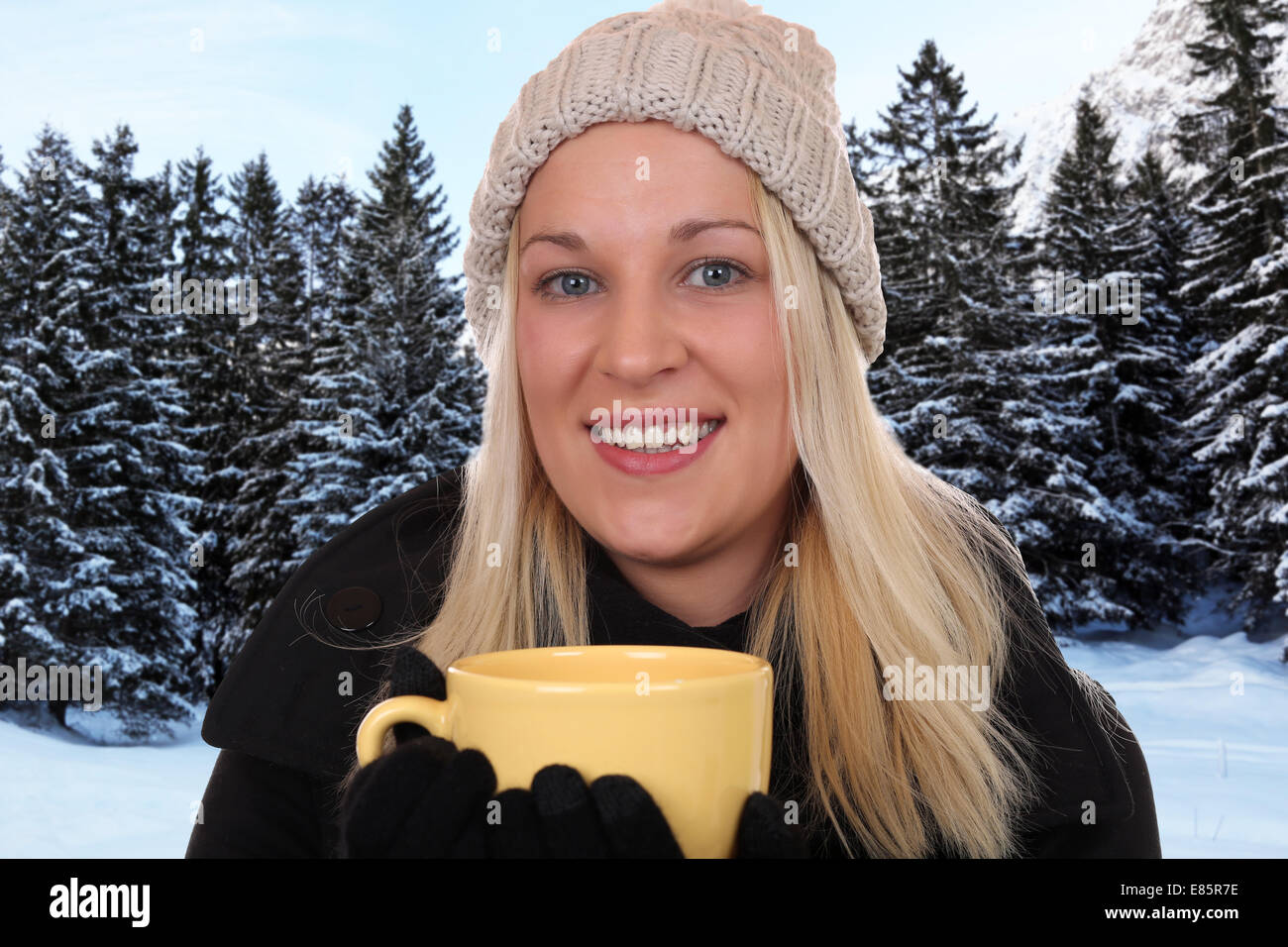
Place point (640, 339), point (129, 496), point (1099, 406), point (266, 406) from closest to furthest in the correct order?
1. point (640, 339)
2. point (129, 496)
3. point (266, 406)
4. point (1099, 406)

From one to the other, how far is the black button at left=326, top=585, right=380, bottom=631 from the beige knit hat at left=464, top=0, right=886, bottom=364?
0.76 metres

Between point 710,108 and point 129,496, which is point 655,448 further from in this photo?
point 129,496

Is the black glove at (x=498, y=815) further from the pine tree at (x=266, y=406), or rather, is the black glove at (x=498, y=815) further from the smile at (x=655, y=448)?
the pine tree at (x=266, y=406)

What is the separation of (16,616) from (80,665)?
149cm

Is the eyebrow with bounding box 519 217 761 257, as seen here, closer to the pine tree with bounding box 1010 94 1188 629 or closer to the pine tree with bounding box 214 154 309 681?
the pine tree with bounding box 214 154 309 681

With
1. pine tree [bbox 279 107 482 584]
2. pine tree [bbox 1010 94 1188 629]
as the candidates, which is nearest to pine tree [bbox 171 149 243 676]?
pine tree [bbox 279 107 482 584]

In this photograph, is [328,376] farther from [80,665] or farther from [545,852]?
[545,852]

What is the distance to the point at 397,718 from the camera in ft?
3.66

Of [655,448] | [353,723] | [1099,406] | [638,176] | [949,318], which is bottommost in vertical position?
[353,723]

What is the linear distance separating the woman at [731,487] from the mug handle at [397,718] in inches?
22.7

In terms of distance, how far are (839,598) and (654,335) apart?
27.0 inches

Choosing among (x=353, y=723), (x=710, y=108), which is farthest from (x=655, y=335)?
(x=353, y=723)

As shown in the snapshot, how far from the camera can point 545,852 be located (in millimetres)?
1019

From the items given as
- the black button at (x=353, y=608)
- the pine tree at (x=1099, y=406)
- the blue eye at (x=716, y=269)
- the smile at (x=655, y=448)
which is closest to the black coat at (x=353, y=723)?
the black button at (x=353, y=608)
